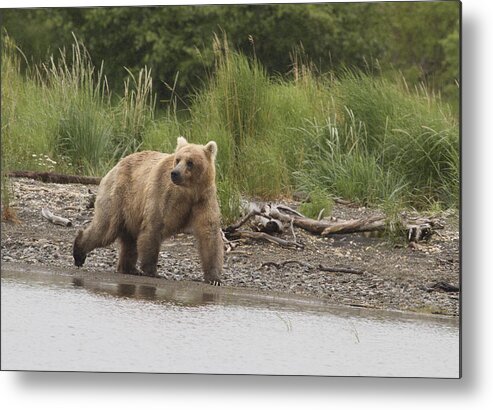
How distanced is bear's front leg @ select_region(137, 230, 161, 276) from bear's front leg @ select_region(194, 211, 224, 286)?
0.26 m

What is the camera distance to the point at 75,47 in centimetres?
756

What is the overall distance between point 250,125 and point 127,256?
3.10 feet

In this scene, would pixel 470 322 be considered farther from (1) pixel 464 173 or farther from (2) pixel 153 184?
(2) pixel 153 184

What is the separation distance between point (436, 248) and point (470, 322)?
Result: 0.45m

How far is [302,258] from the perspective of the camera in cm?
745

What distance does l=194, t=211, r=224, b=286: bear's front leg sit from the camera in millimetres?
7398

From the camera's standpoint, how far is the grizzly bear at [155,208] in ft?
24.5

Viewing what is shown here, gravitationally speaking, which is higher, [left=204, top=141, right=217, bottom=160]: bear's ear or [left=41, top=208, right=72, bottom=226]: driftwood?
[left=204, top=141, right=217, bottom=160]: bear's ear

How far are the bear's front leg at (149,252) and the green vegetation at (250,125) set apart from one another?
39 cm

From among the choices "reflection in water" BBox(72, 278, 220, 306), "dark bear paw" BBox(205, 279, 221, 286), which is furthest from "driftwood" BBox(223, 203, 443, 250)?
"reflection in water" BBox(72, 278, 220, 306)

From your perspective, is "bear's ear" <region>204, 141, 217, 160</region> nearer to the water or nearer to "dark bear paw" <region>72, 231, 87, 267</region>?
the water

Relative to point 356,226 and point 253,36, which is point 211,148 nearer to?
point 253,36

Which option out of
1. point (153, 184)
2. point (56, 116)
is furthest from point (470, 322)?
point (56, 116)

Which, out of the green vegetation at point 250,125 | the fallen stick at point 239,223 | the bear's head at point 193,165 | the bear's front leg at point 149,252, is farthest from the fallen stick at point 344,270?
the bear's front leg at point 149,252
